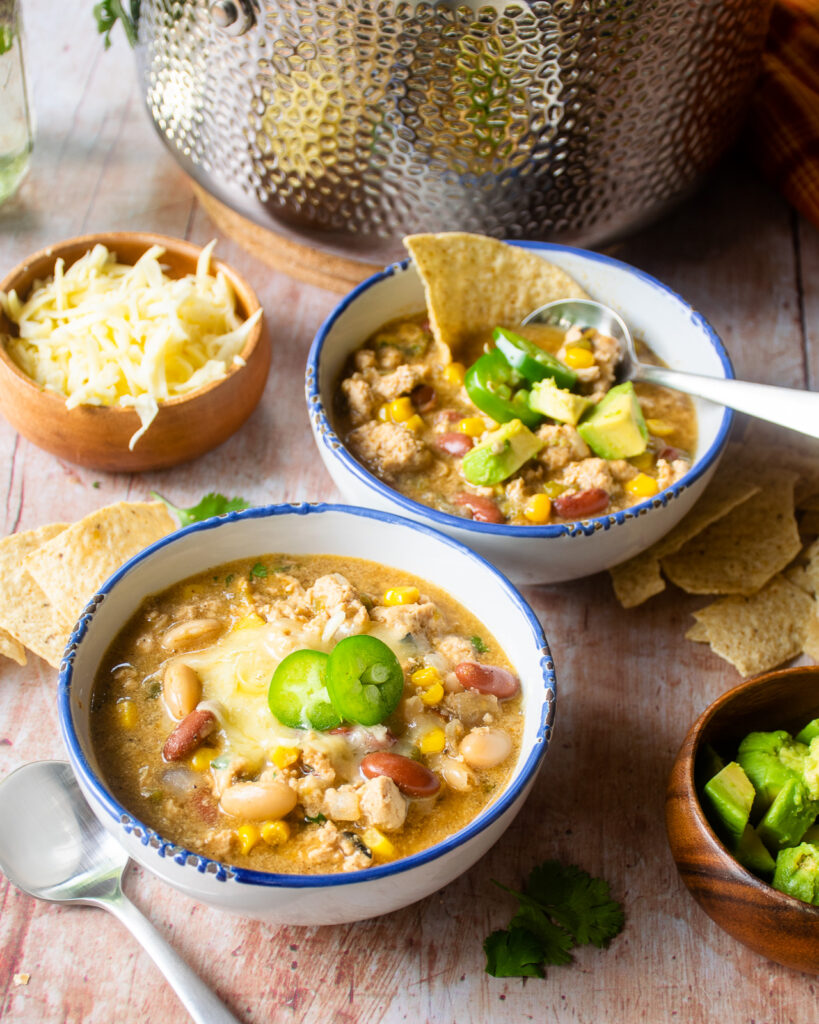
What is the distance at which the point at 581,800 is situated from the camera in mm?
3076

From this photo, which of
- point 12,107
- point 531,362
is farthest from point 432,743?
point 12,107

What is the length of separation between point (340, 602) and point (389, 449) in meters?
0.69

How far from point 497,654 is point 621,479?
0.83 meters

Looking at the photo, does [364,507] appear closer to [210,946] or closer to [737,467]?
[210,946]

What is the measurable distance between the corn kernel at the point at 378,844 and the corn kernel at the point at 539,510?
1.17 metres

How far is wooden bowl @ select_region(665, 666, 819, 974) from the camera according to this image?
245 cm

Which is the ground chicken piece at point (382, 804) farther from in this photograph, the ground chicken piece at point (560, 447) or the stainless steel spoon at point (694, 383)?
the stainless steel spoon at point (694, 383)

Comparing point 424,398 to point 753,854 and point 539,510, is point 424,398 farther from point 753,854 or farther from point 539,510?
point 753,854

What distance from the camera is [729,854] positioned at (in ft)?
8.26

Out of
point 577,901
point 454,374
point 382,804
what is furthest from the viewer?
point 454,374

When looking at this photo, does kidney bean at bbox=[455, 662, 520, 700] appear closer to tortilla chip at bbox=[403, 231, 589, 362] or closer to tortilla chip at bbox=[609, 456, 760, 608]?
tortilla chip at bbox=[609, 456, 760, 608]

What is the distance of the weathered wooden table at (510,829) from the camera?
2.69 meters

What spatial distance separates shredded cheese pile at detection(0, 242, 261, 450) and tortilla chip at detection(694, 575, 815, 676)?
1752mm

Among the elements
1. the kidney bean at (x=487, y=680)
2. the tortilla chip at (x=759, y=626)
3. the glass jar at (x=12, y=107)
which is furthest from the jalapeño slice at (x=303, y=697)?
the glass jar at (x=12, y=107)
